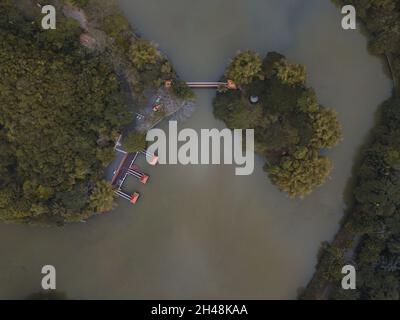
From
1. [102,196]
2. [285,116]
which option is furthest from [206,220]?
[285,116]

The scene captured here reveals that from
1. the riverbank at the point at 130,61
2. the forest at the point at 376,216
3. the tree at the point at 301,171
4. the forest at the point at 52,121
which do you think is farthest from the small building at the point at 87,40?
the forest at the point at 376,216

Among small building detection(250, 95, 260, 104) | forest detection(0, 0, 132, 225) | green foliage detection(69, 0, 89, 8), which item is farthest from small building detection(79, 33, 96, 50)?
small building detection(250, 95, 260, 104)

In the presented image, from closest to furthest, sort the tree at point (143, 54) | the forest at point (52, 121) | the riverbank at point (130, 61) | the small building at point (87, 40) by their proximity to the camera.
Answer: the forest at point (52, 121), the tree at point (143, 54), the riverbank at point (130, 61), the small building at point (87, 40)

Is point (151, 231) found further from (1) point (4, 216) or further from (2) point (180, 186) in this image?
(1) point (4, 216)

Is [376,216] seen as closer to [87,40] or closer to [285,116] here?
[285,116]

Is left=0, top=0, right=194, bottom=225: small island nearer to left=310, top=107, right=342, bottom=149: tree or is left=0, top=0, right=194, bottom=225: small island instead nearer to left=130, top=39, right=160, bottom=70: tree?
left=130, top=39, right=160, bottom=70: tree

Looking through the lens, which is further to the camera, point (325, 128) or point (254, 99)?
point (254, 99)

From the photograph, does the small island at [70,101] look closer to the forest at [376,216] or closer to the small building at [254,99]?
the small building at [254,99]
